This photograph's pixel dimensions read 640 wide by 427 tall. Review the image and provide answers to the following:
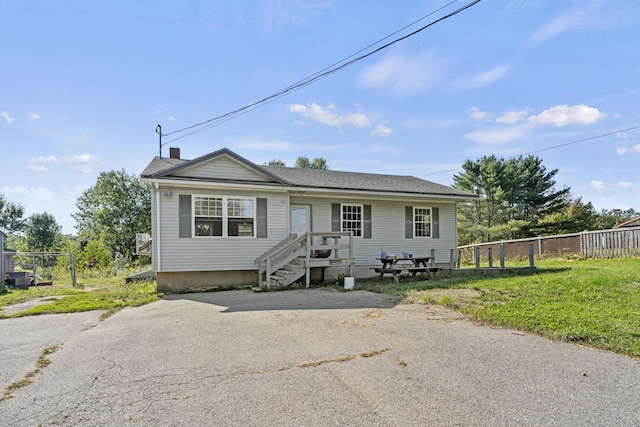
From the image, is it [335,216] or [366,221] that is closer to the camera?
A: [335,216]

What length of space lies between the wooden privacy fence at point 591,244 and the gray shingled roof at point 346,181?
3.32 meters

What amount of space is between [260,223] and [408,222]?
6110 mm

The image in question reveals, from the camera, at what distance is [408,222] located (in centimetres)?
1401

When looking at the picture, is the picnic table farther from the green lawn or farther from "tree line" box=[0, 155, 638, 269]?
"tree line" box=[0, 155, 638, 269]

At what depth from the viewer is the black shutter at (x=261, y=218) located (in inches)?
445

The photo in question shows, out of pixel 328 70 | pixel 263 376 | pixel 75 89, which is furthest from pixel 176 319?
pixel 75 89

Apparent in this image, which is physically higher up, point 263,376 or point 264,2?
point 264,2

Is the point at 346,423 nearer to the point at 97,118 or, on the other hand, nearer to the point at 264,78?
the point at 264,78

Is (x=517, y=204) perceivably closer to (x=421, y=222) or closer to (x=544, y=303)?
(x=421, y=222)

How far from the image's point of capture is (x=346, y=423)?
265cm

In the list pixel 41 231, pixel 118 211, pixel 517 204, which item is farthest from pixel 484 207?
pixel 41 231

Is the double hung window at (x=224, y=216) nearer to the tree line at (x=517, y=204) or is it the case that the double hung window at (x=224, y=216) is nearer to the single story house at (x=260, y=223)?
the single story house at (x=260, y=223)

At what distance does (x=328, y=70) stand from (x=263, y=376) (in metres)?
9.23

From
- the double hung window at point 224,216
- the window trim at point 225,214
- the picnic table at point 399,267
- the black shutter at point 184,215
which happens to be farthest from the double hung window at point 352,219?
the black shutter at point 184,215
